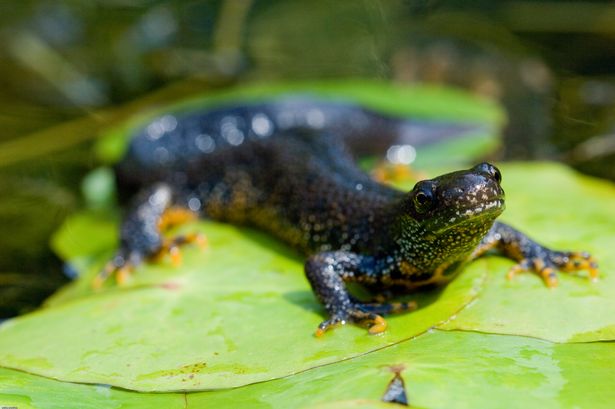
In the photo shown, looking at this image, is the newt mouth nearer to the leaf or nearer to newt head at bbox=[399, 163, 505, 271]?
newt head at bbox=[399, 163, 505, 271]

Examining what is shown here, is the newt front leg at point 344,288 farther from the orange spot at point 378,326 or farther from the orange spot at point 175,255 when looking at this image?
the orange spot at point 175,255

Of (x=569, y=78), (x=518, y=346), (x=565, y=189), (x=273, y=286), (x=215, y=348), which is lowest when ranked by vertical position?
(x=518, y=346)

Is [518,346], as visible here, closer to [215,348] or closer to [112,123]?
[215,348]

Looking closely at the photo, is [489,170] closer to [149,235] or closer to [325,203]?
[325,203]

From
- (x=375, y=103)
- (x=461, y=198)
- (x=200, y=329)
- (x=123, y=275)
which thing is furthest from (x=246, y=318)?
(x=375, y=103)

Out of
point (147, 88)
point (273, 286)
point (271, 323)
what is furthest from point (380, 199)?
point (147, 88)
